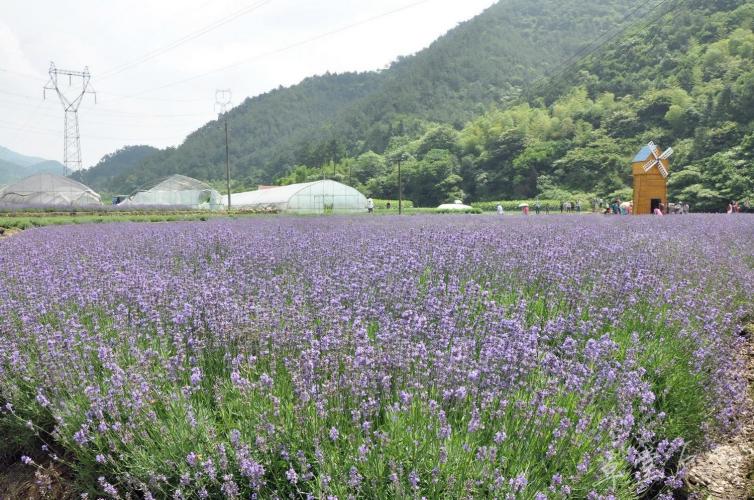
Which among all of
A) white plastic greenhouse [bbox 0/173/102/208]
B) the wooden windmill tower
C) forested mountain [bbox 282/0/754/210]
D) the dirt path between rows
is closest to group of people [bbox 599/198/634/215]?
the wooden windmill tower

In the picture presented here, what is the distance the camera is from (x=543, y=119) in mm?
73438

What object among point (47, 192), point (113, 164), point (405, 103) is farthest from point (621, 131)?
point (113, 164)

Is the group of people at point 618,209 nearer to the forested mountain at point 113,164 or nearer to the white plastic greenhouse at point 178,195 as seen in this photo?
the white plastic greenhouse at point 178,195

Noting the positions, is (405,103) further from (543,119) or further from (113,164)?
(113,164)

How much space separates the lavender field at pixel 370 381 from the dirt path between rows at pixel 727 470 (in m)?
0.12

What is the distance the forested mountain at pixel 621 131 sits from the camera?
4616 cm

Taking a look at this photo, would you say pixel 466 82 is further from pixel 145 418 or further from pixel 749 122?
pixel 145 418

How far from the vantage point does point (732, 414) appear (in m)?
3.01

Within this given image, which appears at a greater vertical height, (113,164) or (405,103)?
(405,103)

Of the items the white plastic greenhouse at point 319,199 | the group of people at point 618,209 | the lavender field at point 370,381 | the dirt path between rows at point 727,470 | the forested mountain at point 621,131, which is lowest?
the dirt path between rows at point 727,470

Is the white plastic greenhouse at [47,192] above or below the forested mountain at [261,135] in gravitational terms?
below

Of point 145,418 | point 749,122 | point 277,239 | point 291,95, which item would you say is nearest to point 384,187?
point 749,122

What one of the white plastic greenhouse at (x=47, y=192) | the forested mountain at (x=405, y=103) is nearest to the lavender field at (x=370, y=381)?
the white plastic greenhouse at (x=47, y=192)

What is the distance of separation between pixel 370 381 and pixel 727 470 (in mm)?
2259
